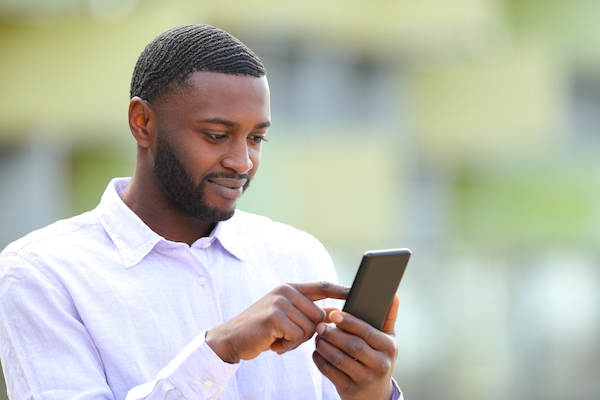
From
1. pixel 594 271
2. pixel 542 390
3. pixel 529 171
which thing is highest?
pixel 529 171

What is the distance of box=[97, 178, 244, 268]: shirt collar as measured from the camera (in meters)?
2.24

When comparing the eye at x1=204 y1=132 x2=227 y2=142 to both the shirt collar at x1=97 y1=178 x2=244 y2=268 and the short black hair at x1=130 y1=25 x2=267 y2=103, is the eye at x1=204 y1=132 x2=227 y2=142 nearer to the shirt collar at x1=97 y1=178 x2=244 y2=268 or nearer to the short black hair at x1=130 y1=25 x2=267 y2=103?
the short black hair at x1=130 y1=25 x2=267 y2=103

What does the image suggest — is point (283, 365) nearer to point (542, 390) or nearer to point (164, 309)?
point (164, 309)

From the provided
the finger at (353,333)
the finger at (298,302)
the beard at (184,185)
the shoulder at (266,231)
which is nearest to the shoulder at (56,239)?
the beard at (184,185)

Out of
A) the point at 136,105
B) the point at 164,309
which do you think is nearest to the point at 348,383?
the point at 164,309

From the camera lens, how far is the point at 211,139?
7.38 feet

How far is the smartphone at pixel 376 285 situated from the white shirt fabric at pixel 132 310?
1.15 ft

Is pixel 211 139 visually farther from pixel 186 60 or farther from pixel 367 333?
pixel 367 333

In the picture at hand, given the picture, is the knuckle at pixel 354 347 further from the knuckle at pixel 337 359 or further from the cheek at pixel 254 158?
the cheek at pixel 254 158

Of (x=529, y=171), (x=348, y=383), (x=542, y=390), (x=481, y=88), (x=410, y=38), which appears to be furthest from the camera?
(x=529, y=171)

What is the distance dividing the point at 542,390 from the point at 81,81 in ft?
19.2

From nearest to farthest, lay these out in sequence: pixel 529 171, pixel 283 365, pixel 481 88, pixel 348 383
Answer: pixel 348 383, pixel 283 365, pixel 481 88, pixel 529 171

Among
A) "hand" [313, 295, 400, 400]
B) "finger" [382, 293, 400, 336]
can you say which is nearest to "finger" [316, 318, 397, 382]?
"hand" [313, 295, 400, 400]

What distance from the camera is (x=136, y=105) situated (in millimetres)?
2391
